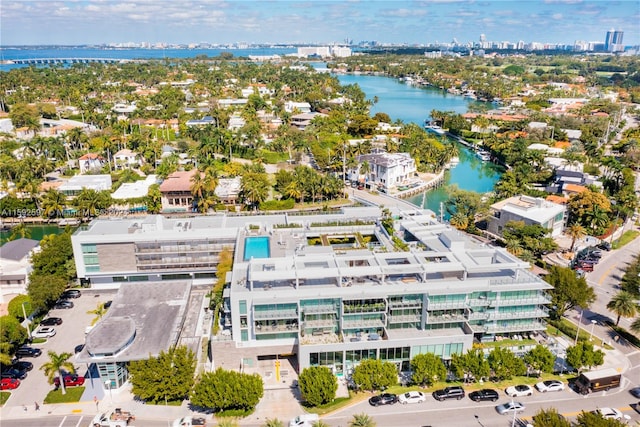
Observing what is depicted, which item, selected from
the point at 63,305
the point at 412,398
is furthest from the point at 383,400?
the point at 63,305

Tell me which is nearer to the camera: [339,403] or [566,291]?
[339,403]

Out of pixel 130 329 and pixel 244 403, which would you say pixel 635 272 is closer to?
pixel 244 403

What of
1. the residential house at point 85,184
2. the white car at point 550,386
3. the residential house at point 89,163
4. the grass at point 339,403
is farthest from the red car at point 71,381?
the residential house at point 89,163

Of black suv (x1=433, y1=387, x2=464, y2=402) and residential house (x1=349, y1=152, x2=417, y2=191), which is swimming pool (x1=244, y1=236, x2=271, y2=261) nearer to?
black suv (x1=433, y1=387, x2=464, y2=402)

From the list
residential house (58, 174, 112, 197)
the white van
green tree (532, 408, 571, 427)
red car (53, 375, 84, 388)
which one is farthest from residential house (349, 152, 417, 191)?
red car (53, 375, 84, 388)

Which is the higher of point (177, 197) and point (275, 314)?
point (275, 314)

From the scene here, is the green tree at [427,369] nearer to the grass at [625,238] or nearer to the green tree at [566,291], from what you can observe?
the green tree at [566,291]

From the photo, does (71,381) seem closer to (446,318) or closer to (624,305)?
(446,318)
